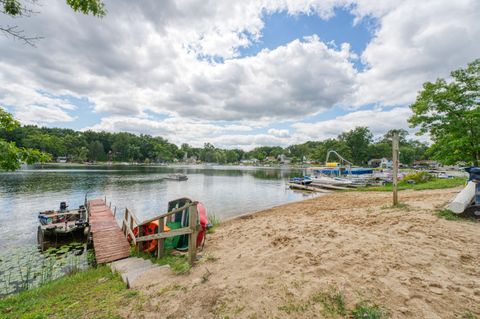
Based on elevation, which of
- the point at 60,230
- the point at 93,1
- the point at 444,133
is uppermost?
the point at 93,1

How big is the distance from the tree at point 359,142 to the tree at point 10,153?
9364cm

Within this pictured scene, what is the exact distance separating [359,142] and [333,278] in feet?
304

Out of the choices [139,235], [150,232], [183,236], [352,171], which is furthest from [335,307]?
[352,171]

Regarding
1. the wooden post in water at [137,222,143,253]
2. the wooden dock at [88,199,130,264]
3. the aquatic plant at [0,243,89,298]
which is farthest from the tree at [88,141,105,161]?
the wooden post in water at [137,222,143,253]

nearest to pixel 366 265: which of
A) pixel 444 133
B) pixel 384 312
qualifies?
pixel 384 312

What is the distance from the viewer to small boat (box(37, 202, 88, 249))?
11.5 m

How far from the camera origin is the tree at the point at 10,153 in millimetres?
3867

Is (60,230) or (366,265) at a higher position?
(366,265)

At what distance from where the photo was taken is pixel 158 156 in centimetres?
13975

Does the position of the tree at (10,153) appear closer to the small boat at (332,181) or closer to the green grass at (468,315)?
the green grass at (468,315)

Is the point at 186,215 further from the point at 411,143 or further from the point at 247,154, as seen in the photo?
the point at 247,154

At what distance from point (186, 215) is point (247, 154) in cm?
17719

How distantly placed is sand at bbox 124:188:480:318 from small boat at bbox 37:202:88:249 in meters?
11.0

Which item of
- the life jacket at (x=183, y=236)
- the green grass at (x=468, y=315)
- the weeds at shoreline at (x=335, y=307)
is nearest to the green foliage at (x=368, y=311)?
the weeds at shoreline at (x=335, y=307)
